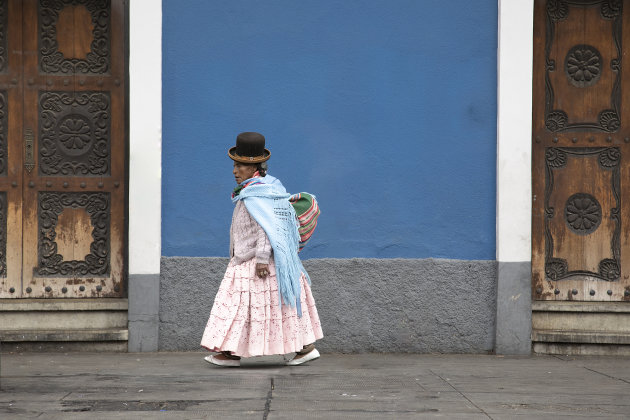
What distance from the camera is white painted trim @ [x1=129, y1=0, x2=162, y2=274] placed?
22.5 ft

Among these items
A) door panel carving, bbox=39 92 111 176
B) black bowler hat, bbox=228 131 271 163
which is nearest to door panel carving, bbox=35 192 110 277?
door panel carving, bbox=39 92 111 176

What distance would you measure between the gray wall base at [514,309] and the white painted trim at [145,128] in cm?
280

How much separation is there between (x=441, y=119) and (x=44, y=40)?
10.8ft

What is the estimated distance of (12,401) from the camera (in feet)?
15.2

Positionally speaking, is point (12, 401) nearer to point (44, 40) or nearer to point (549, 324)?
point (44, 40)

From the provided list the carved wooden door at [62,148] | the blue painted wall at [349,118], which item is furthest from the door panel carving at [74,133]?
the blue painted wall at [349,118]

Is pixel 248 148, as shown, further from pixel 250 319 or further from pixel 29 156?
pixel 29 156

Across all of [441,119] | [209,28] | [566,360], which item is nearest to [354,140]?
[441,119]

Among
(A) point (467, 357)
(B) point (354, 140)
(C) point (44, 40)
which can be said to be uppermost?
(C) point (44, 40)

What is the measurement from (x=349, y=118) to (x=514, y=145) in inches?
52.1

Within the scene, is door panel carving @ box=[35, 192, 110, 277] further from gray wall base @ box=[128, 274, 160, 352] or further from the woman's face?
the woman's face

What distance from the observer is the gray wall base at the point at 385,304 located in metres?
A: 6.95

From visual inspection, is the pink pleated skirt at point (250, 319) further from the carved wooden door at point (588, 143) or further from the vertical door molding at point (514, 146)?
the carved wooden door at point (588, 143)

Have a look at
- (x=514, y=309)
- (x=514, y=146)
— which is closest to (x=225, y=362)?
(x=514, y=309)
